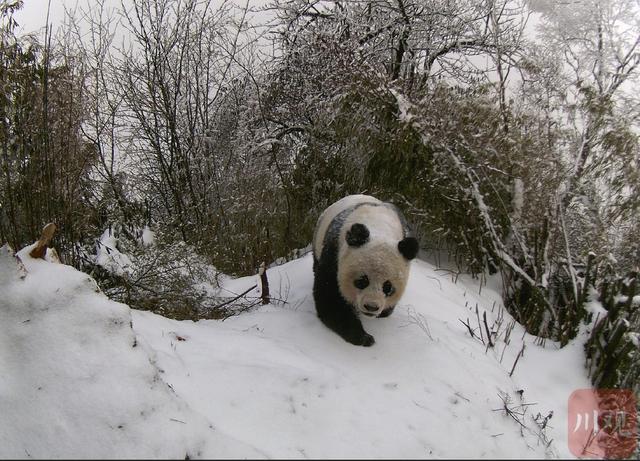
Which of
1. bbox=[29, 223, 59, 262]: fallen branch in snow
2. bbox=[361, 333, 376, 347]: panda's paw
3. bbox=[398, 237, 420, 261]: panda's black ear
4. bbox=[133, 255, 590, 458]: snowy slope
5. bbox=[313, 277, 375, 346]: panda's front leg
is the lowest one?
bbox=[133, 255, 590, 458]: snowy slope

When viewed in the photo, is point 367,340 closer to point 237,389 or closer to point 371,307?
point 371,307

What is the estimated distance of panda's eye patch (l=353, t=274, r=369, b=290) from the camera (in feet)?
9.35

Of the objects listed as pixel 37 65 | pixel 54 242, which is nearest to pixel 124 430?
pixel 54 242

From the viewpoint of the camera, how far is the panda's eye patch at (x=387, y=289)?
288 centimetres

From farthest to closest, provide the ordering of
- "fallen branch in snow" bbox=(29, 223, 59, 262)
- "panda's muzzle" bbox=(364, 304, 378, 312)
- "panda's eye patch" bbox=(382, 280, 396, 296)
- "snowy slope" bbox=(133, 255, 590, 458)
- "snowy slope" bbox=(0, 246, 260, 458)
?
"panda's eye patch" bbox=(382, 280, 396, 296) → "panda's muzzle" bbox=(364, 304, 378, 312) → "fallen branch in snow" bbox=(29, 223, 59, 262) → "snowy slope" bbox=(133, 255, 590, 458) → "snowy slope" bbox=(0, 246, 260, 458)

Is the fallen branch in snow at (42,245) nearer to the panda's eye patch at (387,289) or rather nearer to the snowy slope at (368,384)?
the snowy slope at (368,384)

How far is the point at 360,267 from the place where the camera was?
284 cm

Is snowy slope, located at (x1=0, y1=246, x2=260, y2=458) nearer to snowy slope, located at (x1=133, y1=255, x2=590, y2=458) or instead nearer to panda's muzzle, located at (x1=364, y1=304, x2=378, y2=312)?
snowy slope, located at (x1=133, y1=255, x2=590, y2=458)

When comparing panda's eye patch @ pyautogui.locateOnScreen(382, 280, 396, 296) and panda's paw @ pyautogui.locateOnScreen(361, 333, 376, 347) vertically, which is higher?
panda's eye patch @ pyautogui.locateOnScreen(382, 280, 396, 296)

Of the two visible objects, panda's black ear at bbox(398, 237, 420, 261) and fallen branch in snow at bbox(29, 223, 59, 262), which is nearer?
fallen branch in snow at bbox(29, 223, 59, 262)

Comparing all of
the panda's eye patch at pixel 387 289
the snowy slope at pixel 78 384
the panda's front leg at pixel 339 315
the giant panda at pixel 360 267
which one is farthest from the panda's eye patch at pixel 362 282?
the snowy slope at pixel 78 384

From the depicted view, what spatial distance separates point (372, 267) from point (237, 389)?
3.59ft

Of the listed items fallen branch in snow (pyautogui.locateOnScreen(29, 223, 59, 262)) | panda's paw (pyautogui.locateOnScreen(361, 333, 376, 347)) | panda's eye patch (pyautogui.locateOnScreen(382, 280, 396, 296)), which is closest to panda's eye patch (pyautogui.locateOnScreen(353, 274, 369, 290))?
panda's eye patch (pyautogui.locateOnScreen(382, 280, 396, 296))

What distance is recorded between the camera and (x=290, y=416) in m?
2.16
